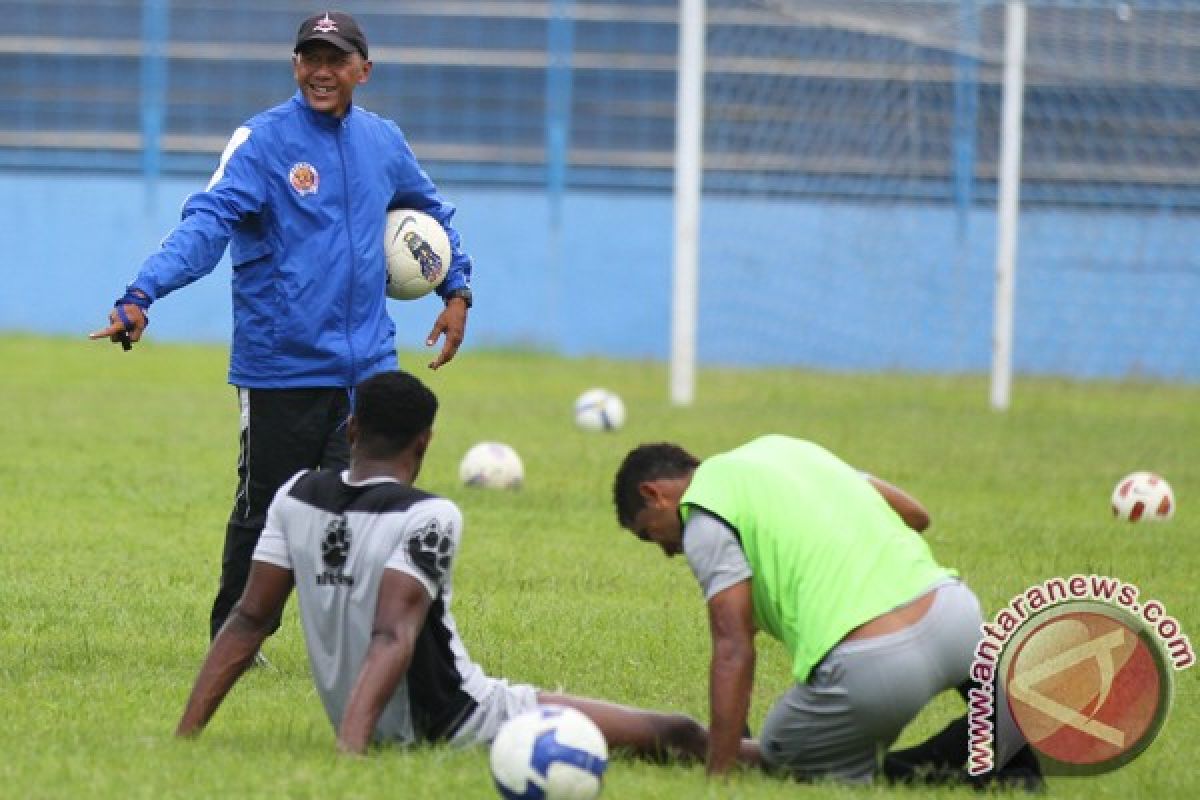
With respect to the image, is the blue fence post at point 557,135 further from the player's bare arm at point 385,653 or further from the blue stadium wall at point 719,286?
the player's bare arm at point 385,653

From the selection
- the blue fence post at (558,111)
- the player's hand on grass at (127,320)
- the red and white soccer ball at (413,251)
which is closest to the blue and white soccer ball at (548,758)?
the player's hand on grass at (127,320)

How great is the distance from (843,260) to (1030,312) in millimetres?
2627

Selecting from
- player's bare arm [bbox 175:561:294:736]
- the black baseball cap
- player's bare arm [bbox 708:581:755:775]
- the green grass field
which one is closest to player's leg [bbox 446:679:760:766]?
the green grass field

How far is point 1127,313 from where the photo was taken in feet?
91.8

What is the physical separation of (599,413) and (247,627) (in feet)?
40.5

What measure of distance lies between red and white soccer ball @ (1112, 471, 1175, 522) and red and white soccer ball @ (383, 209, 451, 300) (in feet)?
21.1

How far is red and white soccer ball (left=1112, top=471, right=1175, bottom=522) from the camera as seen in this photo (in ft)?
42.2

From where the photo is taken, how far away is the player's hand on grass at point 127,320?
670 centimetres

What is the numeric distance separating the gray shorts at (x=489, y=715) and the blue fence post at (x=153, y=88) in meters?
29.6

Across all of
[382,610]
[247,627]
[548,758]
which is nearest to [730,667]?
[548,758]

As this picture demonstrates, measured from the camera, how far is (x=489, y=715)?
19.5 feet

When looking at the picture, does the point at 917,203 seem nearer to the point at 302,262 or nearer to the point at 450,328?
the point at 450,328

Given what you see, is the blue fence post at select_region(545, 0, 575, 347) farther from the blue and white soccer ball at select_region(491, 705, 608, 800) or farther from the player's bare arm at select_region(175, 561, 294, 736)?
the blue and white soccer ball at select_region(491, 705, 608, 800)

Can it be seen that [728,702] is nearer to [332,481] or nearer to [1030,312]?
[332,481]
